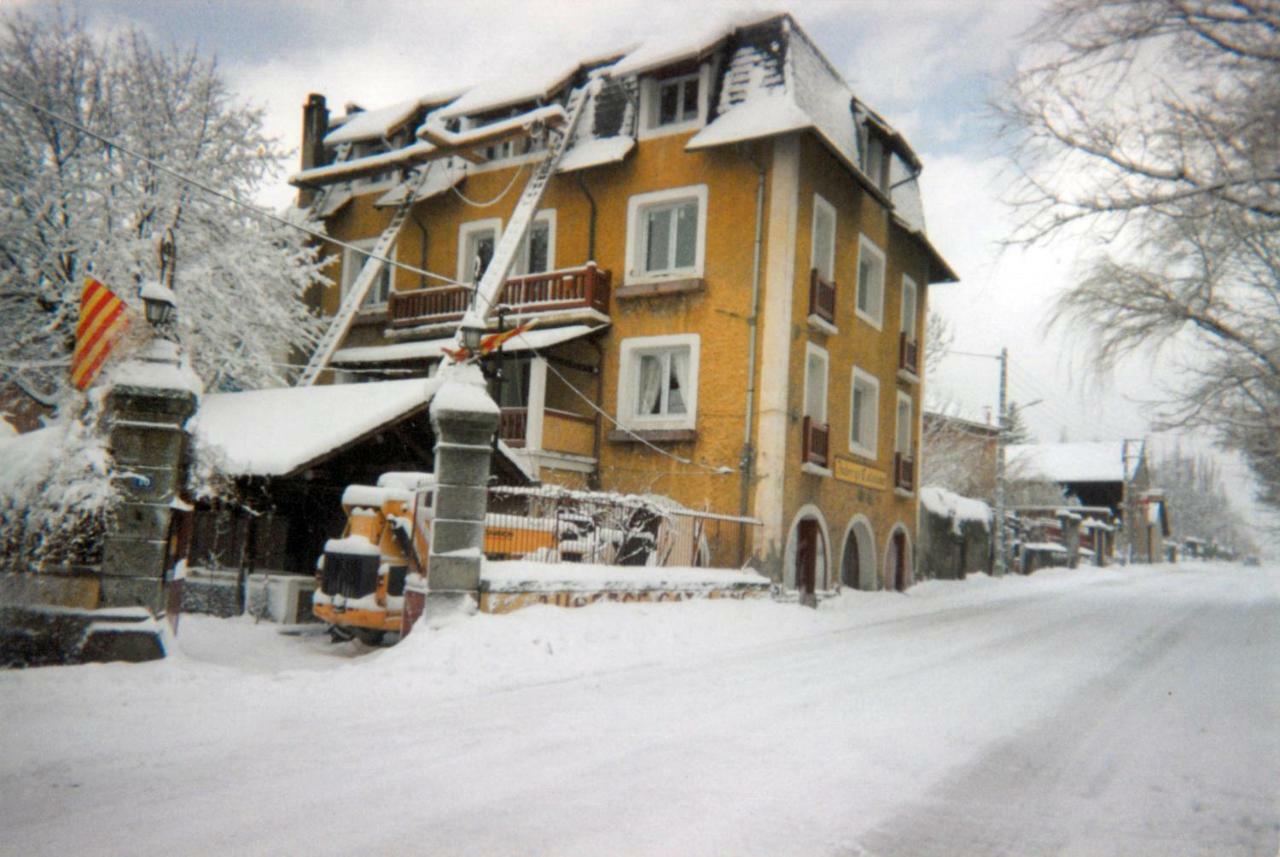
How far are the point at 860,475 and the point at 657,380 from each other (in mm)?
5784

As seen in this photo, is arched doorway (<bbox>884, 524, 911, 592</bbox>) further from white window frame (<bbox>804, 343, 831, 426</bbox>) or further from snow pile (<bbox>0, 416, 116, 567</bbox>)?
snow pile (<bbox>0, 416, 116, 567</bbox>)

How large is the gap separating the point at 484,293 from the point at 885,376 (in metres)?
10.5

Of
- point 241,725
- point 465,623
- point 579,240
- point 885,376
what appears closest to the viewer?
point 241,725

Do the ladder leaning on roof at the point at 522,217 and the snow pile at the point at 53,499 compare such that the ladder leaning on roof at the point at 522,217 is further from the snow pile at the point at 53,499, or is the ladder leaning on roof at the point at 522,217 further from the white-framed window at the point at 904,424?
the white-framed window at the point at 904,424

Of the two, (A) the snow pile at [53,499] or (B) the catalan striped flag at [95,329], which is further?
(B) the catalan striped flag at [95,329]

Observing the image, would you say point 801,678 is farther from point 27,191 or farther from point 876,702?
point 27,191

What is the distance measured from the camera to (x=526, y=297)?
20625 millimetres

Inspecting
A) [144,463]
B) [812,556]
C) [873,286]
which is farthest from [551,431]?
[144,463]

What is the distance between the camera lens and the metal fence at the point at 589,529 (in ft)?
41.3

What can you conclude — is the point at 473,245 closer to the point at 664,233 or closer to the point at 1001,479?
the point at 664,233

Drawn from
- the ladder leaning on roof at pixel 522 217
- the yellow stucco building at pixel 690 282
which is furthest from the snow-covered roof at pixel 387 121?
the ladder leaning on roof at pixel 522 217

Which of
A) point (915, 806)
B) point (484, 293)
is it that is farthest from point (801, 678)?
point (484, 293)

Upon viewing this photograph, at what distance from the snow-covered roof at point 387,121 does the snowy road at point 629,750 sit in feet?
53.6

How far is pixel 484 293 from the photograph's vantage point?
778 inches
